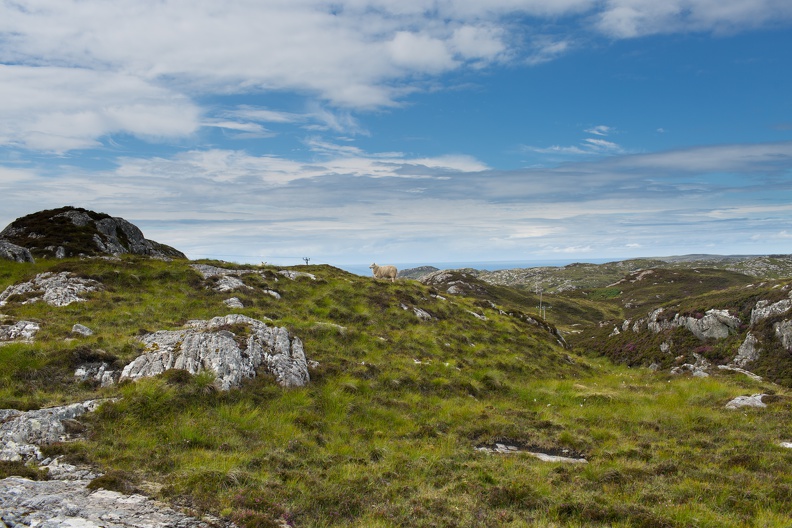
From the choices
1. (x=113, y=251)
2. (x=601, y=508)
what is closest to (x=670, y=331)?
(x=601, y=508)

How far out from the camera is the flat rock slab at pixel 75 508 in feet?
24.3

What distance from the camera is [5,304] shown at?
22.9m

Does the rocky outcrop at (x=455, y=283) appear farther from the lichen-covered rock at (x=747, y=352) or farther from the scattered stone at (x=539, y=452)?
the scattered stone at (x=539, y=452)

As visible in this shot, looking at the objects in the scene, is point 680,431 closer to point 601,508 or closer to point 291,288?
point 601,508

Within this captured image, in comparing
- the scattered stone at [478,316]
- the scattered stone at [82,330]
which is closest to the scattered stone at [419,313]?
the scattered stone at [478,316]

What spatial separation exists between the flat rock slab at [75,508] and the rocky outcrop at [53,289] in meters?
19.4

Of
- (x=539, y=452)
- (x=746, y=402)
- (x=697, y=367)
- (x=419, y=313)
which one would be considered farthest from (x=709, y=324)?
(x=539, y=452)

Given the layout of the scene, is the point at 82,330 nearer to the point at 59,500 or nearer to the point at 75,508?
the point at 59,500

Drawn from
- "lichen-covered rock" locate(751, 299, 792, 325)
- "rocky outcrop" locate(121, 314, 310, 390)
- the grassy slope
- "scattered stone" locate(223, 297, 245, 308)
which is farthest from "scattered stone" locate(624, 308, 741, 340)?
"scattered stone" locate(223, 297, 245, 308)

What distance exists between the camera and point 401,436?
14.8 metres

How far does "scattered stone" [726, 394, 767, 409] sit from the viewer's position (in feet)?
62.7

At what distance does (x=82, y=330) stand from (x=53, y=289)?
30.0ft

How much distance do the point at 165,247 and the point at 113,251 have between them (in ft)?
58.8

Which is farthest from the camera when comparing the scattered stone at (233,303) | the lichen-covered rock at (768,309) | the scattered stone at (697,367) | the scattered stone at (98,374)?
the lichen-covered rock at (768,309)
